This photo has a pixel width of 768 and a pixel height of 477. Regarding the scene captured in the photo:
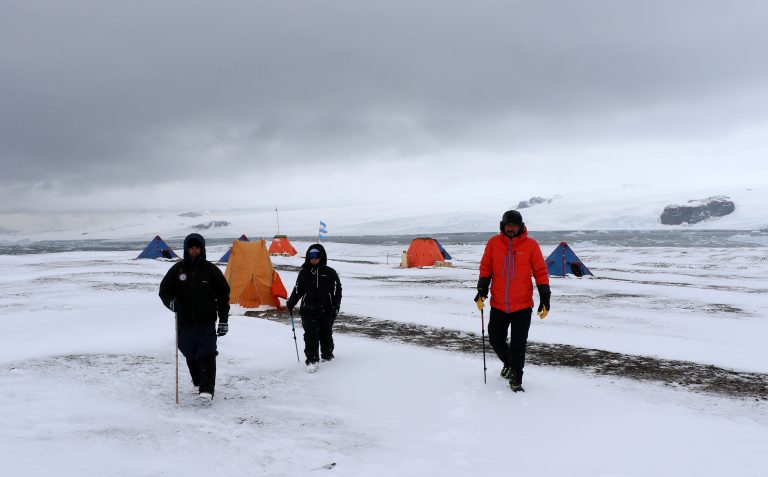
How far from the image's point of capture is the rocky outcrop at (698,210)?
130887 millimetres

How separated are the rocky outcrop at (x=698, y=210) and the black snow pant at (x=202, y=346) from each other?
470 ft

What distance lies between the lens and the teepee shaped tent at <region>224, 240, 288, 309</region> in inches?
509

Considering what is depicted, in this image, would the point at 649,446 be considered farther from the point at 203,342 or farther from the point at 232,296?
the point at 232,296

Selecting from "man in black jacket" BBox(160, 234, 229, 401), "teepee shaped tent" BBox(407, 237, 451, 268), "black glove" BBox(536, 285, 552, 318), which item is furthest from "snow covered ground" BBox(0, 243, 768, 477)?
"teepee shaped tent" BBox(407, 237, 451, 268)

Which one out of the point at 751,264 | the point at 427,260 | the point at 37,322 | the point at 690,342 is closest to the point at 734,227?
the point at 751,264

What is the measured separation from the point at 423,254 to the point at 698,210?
5433 inches

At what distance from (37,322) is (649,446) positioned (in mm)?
11519

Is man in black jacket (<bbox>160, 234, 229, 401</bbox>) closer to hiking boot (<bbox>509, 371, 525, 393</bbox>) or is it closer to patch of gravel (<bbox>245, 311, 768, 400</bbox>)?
hiking boot (<bbox>509, 371, 525, 393</bbox>)

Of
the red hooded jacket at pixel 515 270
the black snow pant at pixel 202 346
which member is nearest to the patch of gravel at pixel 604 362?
the red hooded jacket at pixel 515 270

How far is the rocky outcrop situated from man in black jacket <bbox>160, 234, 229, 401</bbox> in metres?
143

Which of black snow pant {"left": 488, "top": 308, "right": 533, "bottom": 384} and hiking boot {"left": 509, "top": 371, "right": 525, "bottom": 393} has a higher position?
black snow pant {"left": 488, "top": 308, "right": 533, "bottom": 384}

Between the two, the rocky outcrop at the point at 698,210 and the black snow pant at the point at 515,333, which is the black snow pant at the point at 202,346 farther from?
the rocky outcrop at the point at 698,210

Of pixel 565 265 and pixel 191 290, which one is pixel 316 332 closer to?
pixel 191 290

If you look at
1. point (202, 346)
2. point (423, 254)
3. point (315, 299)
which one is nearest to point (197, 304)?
point (202, 346)
